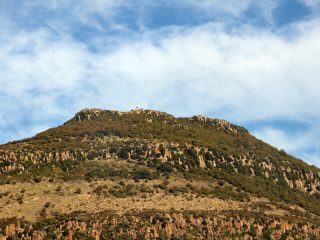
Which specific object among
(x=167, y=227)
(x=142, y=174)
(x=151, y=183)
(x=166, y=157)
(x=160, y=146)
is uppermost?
(x=160, y=146)

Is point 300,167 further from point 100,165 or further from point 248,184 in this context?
point 100,165

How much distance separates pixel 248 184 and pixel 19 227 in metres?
50.1

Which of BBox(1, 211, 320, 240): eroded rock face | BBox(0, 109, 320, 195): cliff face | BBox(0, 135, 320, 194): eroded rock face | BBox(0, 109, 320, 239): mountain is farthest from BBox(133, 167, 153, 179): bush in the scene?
BBox(1, 211, 320, 240): eroded rock face

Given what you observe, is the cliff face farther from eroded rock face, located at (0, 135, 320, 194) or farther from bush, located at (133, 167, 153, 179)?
bush, located at (133, 167, 153, 179)

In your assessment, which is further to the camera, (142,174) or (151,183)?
(142,174)

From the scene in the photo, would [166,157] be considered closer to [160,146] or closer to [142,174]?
[160,146]

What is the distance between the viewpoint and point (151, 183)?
105375mm

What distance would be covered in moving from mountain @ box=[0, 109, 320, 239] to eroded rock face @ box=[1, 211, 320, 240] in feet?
0.50

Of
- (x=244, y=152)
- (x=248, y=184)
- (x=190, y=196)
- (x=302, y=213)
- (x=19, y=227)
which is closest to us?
(x=19, y=227)

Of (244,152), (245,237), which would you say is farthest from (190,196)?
(244,152)

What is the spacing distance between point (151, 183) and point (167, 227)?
22998 mm

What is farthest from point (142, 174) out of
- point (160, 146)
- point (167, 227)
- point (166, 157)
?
point (167, 227)

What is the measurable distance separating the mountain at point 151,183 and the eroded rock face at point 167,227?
151 millimetres

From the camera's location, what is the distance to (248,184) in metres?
117
